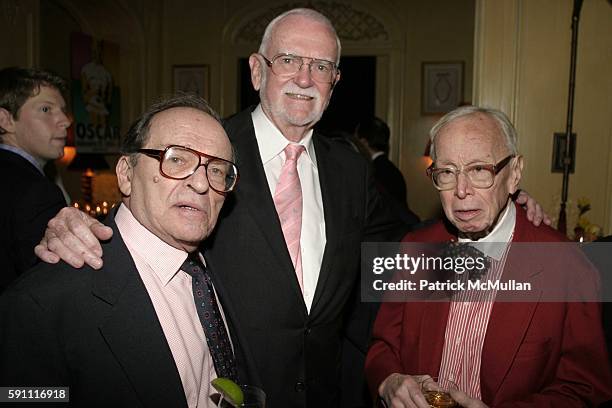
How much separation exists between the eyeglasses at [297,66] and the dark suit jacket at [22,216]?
116 centimetres

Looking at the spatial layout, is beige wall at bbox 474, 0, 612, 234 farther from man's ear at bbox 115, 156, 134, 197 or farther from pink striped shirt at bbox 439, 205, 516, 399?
man's ear at bbox 115, 156, 134, 197

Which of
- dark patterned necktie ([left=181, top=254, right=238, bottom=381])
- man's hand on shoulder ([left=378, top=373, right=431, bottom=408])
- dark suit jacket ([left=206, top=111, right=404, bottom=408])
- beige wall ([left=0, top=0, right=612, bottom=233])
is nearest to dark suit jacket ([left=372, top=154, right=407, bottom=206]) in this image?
beige wall ([left=0, top=0, right=612, bottom=233])

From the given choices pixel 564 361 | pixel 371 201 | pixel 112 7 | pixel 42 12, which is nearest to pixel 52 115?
pixel 371 201

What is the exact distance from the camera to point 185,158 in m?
1.48

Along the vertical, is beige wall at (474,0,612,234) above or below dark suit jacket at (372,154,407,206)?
above

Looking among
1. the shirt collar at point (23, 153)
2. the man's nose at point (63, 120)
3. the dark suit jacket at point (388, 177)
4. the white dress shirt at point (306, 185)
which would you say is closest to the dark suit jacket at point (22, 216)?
the shirt collar at point (23, 153)

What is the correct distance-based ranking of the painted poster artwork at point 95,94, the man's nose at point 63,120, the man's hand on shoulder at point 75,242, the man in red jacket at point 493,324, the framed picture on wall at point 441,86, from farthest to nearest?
1. the framed picture on wall at point 441,86
2. the painted poster artwork at point 95,94
3. the man's nose at point 63,120
4. the man in red jacket at point 493,324
5. the man's hand on shoulder at point 75,242

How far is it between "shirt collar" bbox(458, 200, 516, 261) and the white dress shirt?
0.63m

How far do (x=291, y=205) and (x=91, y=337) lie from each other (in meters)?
1.01

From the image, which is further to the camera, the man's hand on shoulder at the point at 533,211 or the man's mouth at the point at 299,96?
the man's mouth at the point at 299,96

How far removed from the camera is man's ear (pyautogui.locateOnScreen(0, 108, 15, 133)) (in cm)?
286

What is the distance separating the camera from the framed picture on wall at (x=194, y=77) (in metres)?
8.77

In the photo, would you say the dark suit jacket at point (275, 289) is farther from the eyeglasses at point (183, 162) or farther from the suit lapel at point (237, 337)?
the eyeglasses at point (183, 162)

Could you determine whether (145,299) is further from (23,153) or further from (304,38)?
(23,153)
